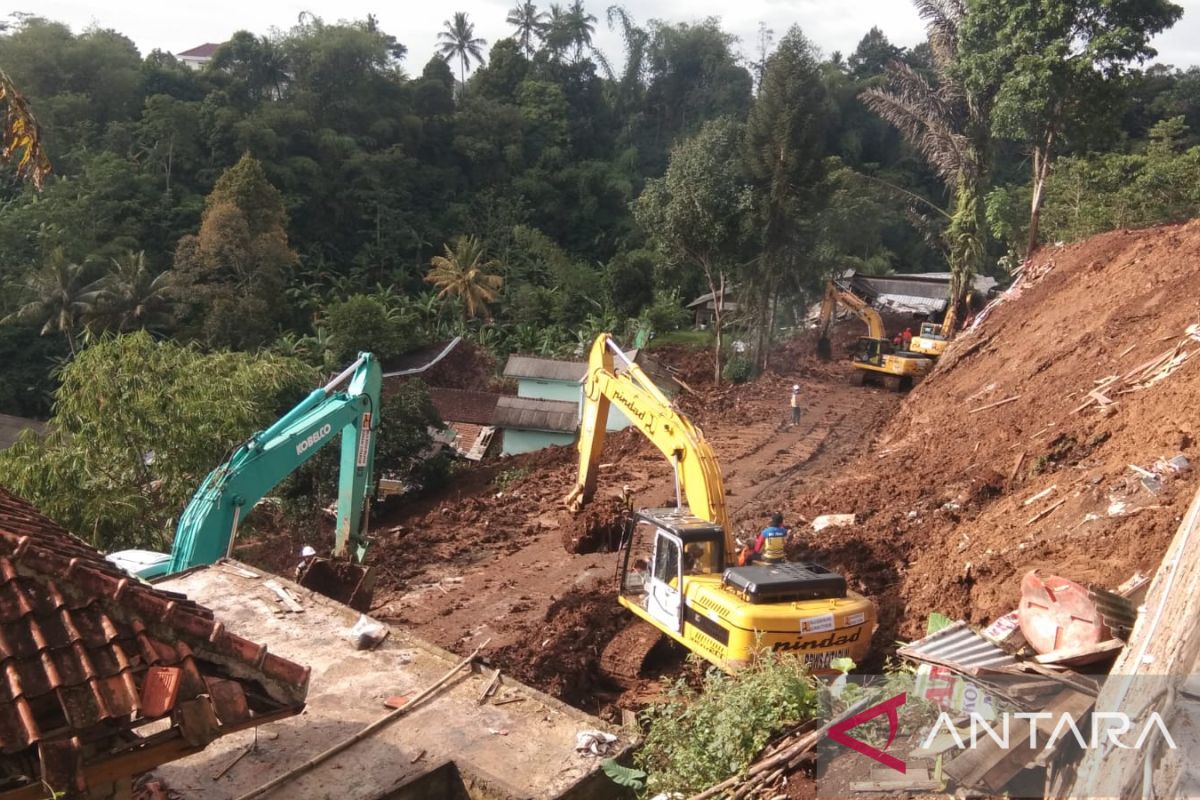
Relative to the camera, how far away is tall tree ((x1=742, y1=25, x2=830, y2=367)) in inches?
907

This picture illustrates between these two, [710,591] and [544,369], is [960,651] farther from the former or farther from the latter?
[544,369]

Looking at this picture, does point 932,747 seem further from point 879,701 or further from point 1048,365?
point 1048,365

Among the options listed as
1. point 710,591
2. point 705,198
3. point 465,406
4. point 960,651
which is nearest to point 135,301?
point 465,406

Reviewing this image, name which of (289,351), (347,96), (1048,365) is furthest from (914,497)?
(347,96)

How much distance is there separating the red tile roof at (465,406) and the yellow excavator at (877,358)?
10.1 meters

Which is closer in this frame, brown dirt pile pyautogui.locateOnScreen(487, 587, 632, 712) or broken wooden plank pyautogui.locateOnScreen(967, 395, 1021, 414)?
brown dirt pile pyautogui.locateOnScreen(487, 587, 632, 712)

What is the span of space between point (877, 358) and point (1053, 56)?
25.6ft

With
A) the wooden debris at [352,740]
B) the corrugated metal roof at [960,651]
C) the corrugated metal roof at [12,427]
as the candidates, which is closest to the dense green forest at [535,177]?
the corrugated metal roof at [12,427]

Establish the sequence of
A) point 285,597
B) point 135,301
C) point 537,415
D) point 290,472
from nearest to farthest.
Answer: point 285,597, point 290,472, point 537,415, point 135,301

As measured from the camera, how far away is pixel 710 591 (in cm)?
838

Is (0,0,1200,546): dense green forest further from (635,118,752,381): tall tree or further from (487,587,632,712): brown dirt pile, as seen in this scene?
(487,587,632,712): brown dirt pile

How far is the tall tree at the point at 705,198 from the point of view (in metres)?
23.7

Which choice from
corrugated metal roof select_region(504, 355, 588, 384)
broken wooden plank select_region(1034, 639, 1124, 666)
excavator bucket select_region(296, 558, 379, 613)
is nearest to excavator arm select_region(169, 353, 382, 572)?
excavator bucket select_region(296, 558, 379, 613)

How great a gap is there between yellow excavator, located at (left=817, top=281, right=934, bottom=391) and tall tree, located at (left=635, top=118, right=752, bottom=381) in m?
3.43
